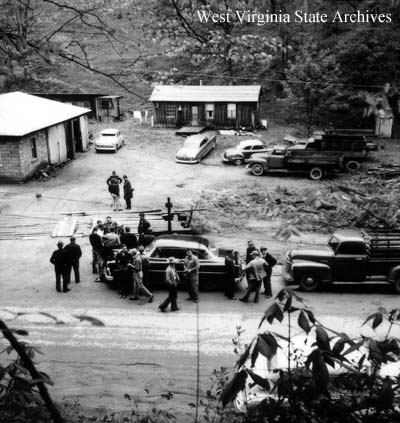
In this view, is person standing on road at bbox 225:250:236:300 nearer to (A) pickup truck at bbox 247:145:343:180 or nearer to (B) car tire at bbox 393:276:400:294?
(B) car tire at bbox 393:276:400:294

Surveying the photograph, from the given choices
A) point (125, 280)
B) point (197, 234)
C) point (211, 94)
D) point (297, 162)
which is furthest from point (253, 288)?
point (211, 94)

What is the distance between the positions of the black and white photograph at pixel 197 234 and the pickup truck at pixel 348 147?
136 mm

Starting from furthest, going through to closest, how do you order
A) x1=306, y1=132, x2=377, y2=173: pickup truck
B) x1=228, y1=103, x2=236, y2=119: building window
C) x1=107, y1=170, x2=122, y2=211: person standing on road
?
x1=228, y1=103, x2=236, y2=119: building window → x1=306, y1=132, x2=377, y2=173: pickup truck → x1=107, y1=170, x2=122, y2=211: person standing on road

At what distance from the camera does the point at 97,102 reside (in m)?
45.8

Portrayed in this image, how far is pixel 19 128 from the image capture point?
2781cm

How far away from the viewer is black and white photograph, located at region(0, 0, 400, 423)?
429 cm

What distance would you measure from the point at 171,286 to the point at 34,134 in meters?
18.4

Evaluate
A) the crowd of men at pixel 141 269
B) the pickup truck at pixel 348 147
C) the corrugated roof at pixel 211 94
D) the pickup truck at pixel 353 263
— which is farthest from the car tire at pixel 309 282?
the corrugated roof at pixel 211 94

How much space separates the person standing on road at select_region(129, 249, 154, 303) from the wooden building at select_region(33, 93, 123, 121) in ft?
108

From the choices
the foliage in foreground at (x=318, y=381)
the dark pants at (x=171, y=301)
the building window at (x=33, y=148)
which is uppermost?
the foliage in foreground at (x=318, y=381)

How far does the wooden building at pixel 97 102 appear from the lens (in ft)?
150

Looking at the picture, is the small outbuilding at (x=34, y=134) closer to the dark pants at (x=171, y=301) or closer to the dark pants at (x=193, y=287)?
the dark pants at (x=193, y=287)

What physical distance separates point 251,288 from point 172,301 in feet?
7.60

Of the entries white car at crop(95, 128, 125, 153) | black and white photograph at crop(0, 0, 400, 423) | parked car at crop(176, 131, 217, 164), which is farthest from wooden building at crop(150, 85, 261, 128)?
white car at crop(95, 128, 125, 153)
